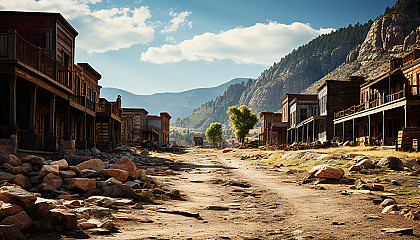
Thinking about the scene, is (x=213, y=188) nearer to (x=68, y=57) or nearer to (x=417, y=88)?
(x=68, y=57)

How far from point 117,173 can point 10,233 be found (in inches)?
220

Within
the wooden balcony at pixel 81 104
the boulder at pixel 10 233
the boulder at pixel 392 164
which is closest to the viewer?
the boulder at pixel 10 233

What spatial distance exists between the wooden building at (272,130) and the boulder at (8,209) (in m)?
50.7

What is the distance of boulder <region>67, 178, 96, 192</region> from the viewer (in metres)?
8.31

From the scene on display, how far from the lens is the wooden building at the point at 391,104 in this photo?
935 inches

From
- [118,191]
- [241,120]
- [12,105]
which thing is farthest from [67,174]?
[241,120]

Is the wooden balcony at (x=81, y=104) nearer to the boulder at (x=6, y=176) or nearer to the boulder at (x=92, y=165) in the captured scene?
the boulder at (x=92, y=165)

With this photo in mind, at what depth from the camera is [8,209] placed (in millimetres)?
5012

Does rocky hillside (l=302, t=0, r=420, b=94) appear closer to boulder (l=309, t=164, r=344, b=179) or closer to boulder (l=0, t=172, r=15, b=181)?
boulder (l=309, t=164, r=344, b=179)

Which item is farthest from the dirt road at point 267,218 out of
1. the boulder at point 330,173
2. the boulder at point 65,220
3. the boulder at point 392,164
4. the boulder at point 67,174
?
the boulder at point 392,164

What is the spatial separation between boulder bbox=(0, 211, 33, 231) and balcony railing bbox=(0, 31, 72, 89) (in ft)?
33.8

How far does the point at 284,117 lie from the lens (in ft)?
205

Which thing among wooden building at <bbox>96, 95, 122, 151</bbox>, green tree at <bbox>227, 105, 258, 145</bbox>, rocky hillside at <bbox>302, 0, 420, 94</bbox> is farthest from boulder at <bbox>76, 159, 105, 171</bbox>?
rocky hillside at <bbox>302, 0, 420, 94</bbox>

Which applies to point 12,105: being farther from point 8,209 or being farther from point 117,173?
point 8,209
